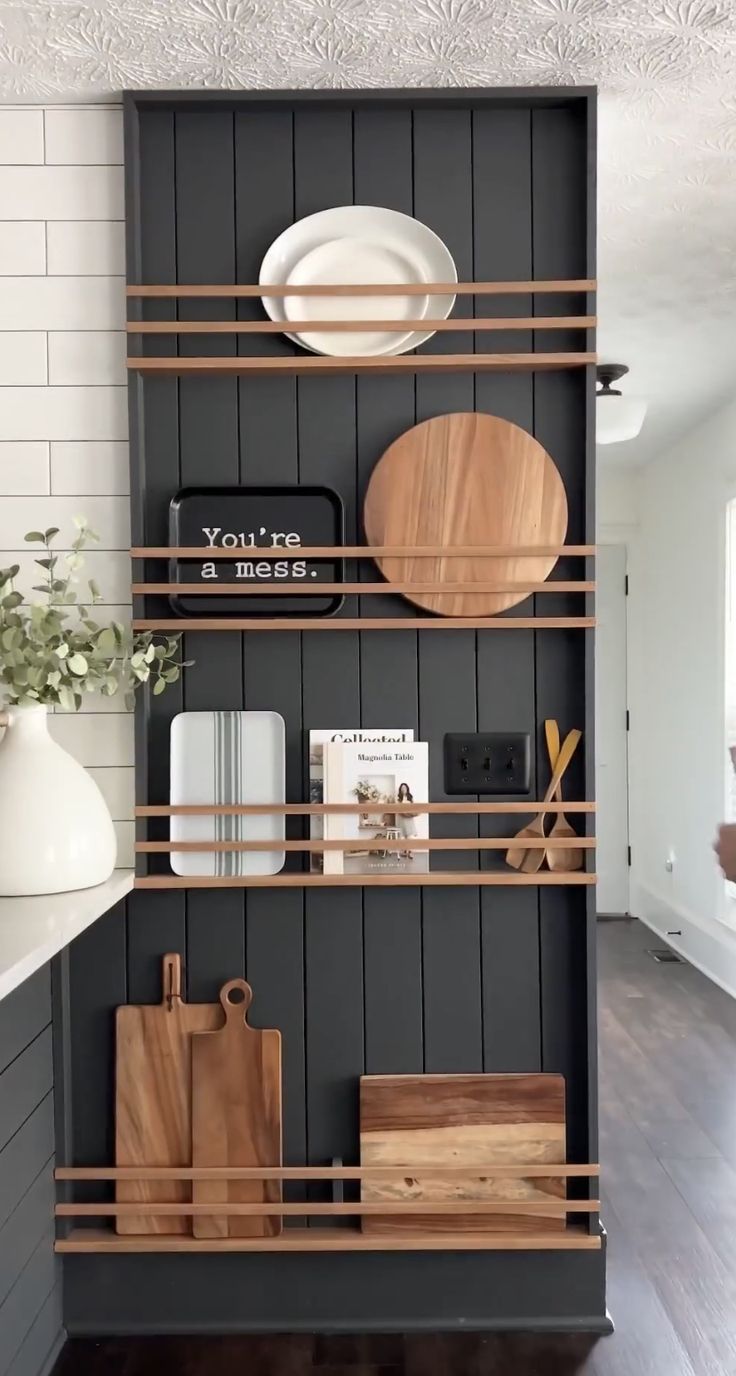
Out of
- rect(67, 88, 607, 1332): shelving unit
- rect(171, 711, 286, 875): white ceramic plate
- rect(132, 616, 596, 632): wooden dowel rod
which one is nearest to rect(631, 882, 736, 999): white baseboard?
rect(67, 88, 607, 1332): shelving unit

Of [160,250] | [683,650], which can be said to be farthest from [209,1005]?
[683,650]

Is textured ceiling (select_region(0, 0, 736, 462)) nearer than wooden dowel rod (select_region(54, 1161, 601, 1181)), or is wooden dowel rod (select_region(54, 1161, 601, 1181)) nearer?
textured ceiling (select_region(0, 0, 736, 462))

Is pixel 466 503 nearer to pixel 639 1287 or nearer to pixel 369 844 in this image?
pixel 369 844

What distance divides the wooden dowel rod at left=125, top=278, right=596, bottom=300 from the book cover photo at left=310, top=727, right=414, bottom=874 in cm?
81

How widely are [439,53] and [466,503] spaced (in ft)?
2.56

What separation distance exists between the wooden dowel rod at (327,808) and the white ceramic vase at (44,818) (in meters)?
0.16

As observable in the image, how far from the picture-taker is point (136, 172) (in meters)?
2.10

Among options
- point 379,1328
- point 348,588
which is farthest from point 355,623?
point 379,1328

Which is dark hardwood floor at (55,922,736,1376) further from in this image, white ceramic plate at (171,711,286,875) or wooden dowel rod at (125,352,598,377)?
wooden dowel rod at (125,352,598,377)

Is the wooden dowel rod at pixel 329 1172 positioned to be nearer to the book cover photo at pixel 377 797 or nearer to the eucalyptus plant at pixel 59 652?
the book cover photo at pixel 377 797

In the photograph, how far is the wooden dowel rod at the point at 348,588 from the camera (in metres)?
2.07

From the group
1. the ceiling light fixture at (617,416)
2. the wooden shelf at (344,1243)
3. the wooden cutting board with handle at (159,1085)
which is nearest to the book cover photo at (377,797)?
the wooden cutting board with handle at (159,1085)

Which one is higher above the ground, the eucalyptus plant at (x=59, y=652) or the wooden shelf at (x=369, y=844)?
the eucalyptus plant at (x=59, y=652)

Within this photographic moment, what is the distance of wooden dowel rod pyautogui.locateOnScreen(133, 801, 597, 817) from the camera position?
6.75 ft
